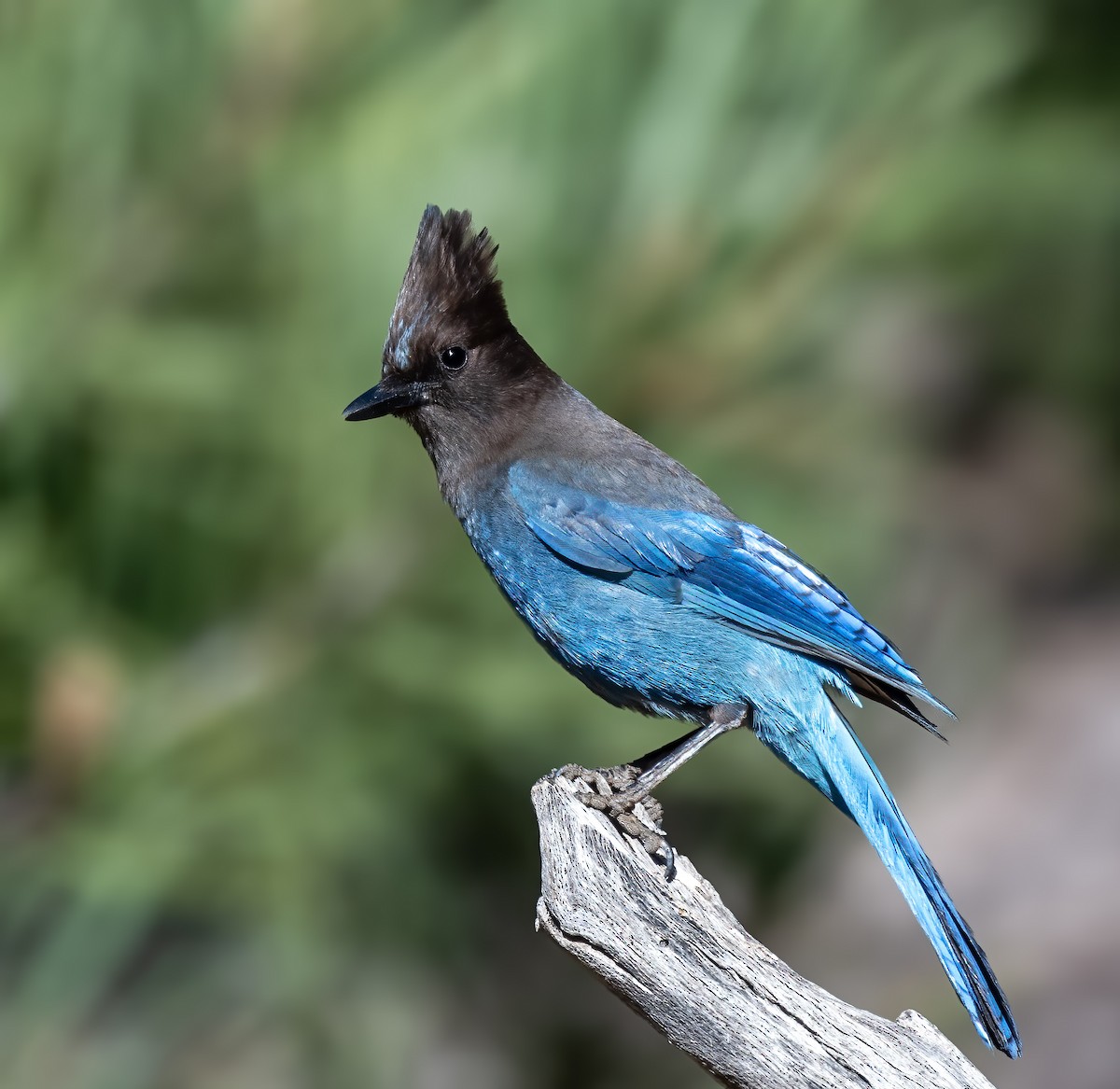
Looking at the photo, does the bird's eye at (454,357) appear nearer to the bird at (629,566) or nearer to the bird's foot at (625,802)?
the bird at (629,566)

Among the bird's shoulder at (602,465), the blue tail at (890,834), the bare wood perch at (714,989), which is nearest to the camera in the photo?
the bare wood perch at (714,989)

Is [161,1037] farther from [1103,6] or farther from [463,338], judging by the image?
[1103,6]

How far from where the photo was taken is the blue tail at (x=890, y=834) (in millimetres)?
2379

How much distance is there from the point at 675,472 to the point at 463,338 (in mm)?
416

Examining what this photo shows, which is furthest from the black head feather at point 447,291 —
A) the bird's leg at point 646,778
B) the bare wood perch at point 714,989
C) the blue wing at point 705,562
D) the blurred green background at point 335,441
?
the bare wood perch at point 714,989

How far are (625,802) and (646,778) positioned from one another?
0.08 m

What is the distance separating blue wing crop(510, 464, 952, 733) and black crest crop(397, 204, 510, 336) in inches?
11.1

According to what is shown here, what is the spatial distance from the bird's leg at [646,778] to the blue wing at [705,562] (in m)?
0.15

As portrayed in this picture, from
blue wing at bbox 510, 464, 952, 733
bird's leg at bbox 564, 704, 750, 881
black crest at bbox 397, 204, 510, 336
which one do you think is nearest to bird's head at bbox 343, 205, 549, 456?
black crest at bbox 397, 204, 510, 336

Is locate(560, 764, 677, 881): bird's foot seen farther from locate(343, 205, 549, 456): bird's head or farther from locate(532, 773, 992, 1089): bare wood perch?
locate(343, 205, 549, 456): bird's head

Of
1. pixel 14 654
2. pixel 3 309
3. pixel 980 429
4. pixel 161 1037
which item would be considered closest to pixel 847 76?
pixel 3 309

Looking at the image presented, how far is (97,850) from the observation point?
2672 millimetres

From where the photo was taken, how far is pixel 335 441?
290 centimetres

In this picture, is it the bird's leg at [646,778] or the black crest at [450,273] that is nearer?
the bird's leg at [646,778]
